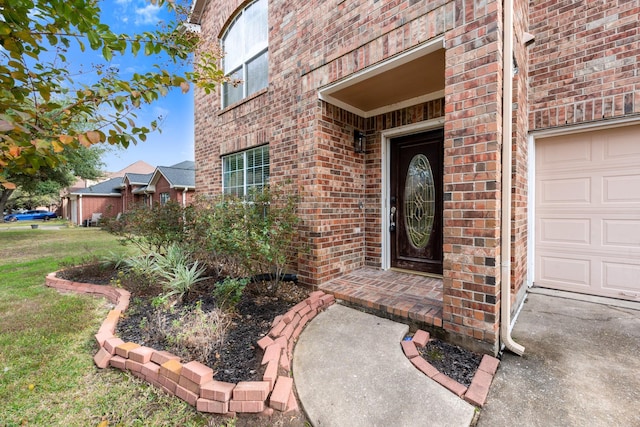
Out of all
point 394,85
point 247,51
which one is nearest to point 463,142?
point 394,85

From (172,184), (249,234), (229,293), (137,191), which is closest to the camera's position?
(229,293)


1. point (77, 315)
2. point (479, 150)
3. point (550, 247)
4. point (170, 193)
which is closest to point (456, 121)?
point (479, 150)

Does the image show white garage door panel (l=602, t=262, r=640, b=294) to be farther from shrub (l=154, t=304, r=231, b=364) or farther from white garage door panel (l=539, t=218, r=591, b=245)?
shrub (l=154, t=304, r=231, b=364)

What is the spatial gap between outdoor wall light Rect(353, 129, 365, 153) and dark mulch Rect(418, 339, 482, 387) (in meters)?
2.98

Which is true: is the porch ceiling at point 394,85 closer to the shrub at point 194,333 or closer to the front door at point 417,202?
the front door at point 417,202

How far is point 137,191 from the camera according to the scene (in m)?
19.4

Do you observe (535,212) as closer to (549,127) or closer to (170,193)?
(549,127)

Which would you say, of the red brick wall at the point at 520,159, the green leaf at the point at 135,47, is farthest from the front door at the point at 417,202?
the green leaf at the point at 135,47

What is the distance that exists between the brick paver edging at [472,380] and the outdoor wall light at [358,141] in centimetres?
298

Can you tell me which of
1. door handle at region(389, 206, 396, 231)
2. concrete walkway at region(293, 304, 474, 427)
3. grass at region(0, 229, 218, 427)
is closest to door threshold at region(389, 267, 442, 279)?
door handle at region(389, 206, 396, 231)

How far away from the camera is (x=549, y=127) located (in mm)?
3834

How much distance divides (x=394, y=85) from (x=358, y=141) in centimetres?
105

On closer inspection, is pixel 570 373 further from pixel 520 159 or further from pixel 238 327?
pixel 238 327

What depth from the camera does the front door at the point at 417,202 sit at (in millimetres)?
4180
